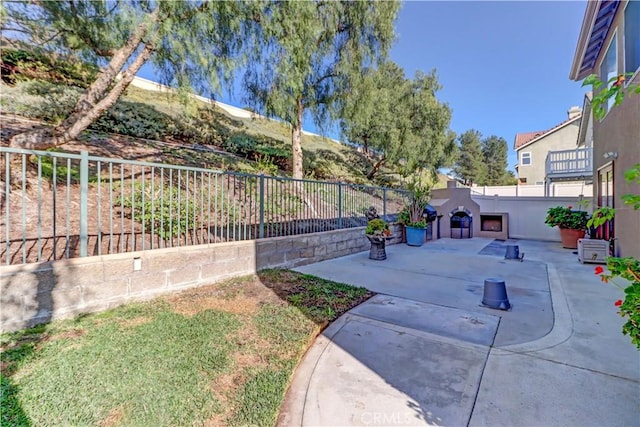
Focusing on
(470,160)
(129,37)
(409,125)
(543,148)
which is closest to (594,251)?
(409,125)

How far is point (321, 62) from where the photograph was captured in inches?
336

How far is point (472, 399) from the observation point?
6.24 ft

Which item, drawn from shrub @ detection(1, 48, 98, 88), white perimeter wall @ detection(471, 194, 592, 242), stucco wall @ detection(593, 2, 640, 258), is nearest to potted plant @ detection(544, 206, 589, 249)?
white perimeter wall @ detection(471, 194, 592, 242)

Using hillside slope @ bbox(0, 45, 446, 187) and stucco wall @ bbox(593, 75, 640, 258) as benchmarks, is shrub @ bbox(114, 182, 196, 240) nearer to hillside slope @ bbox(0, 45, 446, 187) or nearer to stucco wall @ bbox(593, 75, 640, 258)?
hillside slope @ bbox(0, 45, 446, 187)

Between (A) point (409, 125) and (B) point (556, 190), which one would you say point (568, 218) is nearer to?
(B) point (556, 190)

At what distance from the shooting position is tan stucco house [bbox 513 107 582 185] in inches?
742

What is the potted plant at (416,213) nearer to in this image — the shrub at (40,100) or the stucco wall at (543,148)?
the shrub at (40,100)

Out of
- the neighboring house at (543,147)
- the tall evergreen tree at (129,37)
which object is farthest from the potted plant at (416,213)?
the neighboring house at (543,147)

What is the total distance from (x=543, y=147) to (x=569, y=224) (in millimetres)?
15666

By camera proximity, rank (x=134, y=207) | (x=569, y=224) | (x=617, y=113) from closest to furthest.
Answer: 1. (x=134, y=207)
2. (x=617, y=113)
3. (x=569, y=224)

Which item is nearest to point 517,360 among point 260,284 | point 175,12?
point 260,284

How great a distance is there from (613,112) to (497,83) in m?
9.27

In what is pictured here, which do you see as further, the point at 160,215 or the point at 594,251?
the point at 594,251

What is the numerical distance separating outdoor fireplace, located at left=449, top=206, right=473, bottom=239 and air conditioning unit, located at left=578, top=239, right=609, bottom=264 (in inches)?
170
